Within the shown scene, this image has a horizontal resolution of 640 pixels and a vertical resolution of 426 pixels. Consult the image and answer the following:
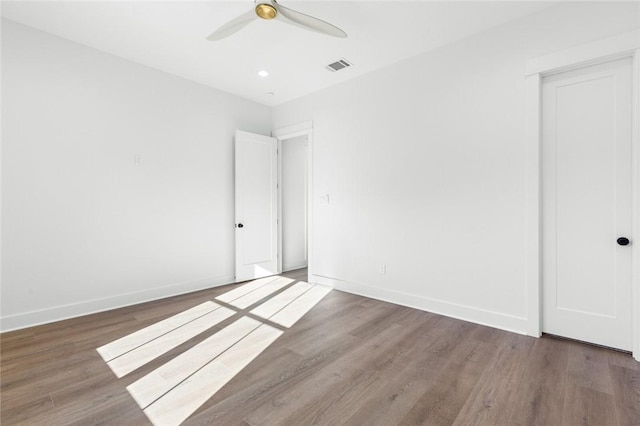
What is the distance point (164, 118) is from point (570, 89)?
15.1ft

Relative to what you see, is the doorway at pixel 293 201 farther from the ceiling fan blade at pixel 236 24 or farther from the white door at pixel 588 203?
the white door at pixel 588 203

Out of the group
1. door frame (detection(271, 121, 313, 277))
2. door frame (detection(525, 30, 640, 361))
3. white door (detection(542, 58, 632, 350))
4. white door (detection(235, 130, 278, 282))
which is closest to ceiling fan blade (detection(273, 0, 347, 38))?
door frame (detection(525, 30, 640, 361))

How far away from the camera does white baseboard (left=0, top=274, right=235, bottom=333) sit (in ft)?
9.73

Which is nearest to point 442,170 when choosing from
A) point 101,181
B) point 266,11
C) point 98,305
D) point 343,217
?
point 343,217

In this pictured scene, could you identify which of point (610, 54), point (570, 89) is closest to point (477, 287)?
point (570, 89)

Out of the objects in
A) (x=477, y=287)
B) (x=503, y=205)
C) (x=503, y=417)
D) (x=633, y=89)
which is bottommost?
(x=503, y=417)

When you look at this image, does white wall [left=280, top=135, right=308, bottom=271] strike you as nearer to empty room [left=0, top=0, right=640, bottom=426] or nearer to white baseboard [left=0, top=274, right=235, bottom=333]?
empty room [left=0, top=0, right=640, bottom=426]

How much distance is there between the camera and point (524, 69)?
2.79 metres

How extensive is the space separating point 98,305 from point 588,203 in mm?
5167

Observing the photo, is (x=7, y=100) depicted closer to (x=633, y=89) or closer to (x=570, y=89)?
(x=570, y=89)

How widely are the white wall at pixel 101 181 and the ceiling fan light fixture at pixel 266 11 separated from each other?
2.37m

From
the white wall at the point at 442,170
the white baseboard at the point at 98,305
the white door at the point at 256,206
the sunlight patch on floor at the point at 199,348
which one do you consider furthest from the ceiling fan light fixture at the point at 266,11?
the white baseboard at the point at 98,305

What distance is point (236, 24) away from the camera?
94.6 inches

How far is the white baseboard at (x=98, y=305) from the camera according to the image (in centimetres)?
297
